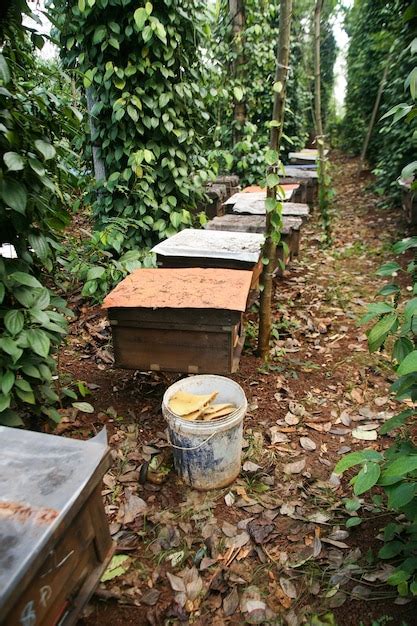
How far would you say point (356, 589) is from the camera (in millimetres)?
1827

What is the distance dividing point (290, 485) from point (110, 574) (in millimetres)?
1108

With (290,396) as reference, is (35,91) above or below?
above

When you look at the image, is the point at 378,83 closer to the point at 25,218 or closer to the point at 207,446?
the point at 25,218

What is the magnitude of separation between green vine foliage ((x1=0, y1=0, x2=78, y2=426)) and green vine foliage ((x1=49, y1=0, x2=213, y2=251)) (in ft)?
5.58

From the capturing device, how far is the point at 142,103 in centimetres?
418

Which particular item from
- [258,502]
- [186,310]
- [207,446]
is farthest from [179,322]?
[258,502]

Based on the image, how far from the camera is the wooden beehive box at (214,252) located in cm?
313

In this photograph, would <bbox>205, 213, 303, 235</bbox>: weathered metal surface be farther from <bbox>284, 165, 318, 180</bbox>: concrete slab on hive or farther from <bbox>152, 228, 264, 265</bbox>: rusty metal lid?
<bbox>284, 165, 318, 180</bbox>: concrete slab on hive

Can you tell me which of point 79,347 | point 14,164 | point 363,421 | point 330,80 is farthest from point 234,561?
point 330,80

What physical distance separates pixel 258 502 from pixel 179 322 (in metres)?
1.15

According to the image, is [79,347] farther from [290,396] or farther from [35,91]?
[35,91]

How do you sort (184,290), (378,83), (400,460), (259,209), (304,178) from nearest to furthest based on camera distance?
1. (400,460)
2. (184,290)
3. (259,209)
4. (304,178)
5. (378,83)

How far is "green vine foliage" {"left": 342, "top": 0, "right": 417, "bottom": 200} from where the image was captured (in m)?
6.71

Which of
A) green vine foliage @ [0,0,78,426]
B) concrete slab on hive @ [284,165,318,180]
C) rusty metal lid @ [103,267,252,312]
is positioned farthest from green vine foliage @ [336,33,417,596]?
concrete slab on hive @ [284,165,318,180]
